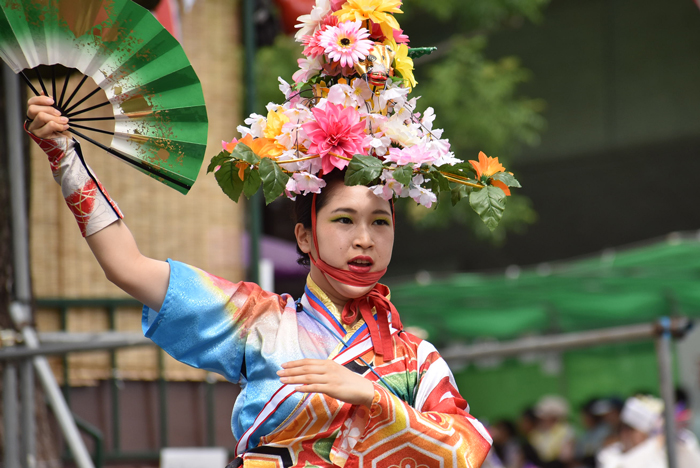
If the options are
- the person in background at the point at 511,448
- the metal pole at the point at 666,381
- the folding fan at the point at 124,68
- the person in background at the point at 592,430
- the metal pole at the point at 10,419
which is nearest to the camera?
the folding fan at the point at 124,68

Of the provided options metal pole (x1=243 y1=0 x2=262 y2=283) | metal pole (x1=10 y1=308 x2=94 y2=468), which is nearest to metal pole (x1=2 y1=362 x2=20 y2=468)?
metal pole (x1=10 y1=308 x2=94 y2=468)

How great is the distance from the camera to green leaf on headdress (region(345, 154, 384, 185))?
227 cm

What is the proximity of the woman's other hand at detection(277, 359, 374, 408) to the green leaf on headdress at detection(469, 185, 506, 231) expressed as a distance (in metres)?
0.55

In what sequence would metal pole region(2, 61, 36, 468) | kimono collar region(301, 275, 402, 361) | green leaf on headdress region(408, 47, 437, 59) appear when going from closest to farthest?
kimono collar region(301, 275, 402, 361), green leaf on headdress region(408, 47, 437, 59), metal pole region(2, 61, 36, 468)

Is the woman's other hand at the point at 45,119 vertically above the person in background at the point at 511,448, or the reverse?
the woman's other hand at the point at 45,119

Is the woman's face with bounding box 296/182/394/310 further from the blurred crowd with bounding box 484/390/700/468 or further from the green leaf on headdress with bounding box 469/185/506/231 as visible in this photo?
the blurred crowd with bounding box 484/390/700/468

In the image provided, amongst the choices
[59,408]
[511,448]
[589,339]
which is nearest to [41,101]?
[59,408]

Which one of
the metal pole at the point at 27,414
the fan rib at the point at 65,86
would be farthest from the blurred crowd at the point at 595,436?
the fan rib at the point at 65,86

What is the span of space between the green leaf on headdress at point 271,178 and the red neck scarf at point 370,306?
6.2 inches

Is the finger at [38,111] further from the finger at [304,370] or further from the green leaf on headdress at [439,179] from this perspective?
the green leaf on headdress at [439,179]

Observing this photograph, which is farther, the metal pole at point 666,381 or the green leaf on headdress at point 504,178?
the metal pole at point 666,381

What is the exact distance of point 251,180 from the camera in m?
2.31

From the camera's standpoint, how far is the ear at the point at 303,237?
8.14ft

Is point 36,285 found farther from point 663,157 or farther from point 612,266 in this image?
point 663,157
